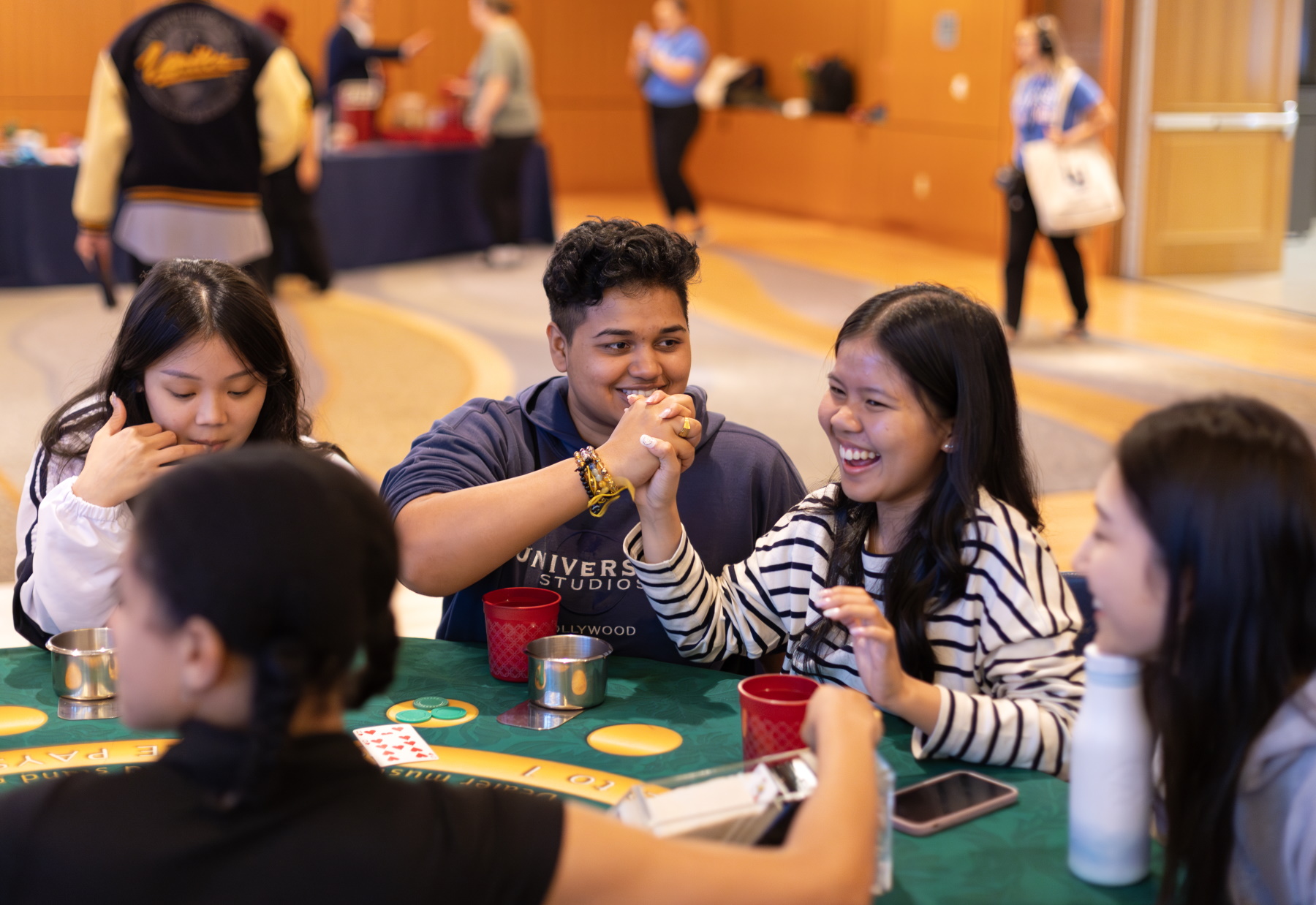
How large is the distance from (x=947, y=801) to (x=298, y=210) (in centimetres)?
697

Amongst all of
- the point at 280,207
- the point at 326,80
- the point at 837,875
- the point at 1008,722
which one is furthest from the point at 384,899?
the point at 326,80

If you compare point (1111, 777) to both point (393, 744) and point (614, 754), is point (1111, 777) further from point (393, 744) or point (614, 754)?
point (393, 744)

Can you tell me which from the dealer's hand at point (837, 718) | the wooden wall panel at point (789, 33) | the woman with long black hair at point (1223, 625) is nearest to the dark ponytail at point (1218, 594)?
the woman with long black hair at point (1223, 625)

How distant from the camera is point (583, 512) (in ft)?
6.94

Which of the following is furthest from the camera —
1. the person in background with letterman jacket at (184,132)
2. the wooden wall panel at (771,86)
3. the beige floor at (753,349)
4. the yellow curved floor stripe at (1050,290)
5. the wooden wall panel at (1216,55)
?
the wooden wall panel at (771,86)

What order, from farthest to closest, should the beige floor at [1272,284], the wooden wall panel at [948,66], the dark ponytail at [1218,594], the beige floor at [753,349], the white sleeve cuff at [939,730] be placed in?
the wooden wall panel at [948,66] → the beige floor at [1272,284] → the beige floor at [753,349] → the white sleeve cuff at [939,730] → the dark ponytail at [1218,594]

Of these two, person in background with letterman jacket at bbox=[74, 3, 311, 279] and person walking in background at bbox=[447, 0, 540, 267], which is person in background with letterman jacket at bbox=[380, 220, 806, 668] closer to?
person in background with letterman jacket at bbox=[74, 3, 311, 279]

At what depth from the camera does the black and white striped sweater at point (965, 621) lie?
1.52 meters

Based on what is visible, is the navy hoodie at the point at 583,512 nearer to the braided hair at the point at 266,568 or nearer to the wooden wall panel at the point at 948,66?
the braided hair at the point at 266,568

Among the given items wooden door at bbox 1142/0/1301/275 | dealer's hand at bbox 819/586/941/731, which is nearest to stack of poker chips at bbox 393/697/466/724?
dealer's hand at bbox 819/586/941/731

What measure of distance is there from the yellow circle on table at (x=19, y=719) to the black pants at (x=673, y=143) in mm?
8304

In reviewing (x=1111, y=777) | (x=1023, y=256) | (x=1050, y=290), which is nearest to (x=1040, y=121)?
(x=1023, y=256)

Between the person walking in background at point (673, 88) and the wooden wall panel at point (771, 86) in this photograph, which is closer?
the person walking in background at point (673, 88)

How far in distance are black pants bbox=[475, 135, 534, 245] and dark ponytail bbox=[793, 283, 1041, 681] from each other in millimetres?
7511
